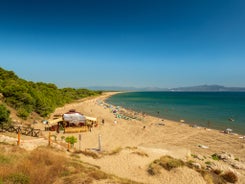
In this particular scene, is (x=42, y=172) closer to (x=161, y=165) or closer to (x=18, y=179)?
(x=18, y=179)

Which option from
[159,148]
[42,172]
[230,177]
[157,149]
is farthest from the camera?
[159,148]

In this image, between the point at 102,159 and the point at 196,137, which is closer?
the point at 102,159

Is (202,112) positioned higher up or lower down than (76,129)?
lower down

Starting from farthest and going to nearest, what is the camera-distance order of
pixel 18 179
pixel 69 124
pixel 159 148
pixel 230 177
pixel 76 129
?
pixel 69 124 → pixel 76 129 → pixel 159 148 → pixel 230 177 → pixel 18 179

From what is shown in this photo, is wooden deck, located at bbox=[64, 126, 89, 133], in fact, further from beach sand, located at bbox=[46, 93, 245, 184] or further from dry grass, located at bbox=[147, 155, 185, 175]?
dry grass, located at bbox=[147, 155, 185, 175]

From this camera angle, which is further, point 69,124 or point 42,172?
point 69,124

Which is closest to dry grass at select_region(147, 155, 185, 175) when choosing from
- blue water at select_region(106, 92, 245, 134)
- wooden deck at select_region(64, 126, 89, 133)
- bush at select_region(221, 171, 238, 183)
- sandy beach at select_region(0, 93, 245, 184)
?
A: sandy beach at select_region(0, 93, 245, 184)

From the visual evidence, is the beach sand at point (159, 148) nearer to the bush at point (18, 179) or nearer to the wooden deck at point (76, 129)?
the wooden deck at point (76, 129)

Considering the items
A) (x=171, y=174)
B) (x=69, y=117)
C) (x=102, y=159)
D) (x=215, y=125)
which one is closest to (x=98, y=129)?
(x=69, y=117)

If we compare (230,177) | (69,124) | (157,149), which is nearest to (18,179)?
(230,177)

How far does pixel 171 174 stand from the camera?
1098cm

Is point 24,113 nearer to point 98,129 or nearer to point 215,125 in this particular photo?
point 98,129

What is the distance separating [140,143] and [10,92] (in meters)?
20.3

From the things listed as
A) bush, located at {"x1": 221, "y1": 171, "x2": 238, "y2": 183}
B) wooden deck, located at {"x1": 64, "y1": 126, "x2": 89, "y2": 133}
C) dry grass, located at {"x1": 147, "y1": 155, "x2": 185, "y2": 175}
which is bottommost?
bush, located at {"x1": 221, "y1": 171, "x2": 238, "y2": 183}
